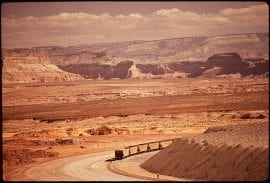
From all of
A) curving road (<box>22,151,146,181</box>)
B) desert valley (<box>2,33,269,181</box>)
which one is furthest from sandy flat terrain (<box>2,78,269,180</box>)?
curving road (<box>22,151,146,181</box>)

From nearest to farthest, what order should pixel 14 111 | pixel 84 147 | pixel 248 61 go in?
pixel 84 147 → pixel 14 111 → pixel 248 61

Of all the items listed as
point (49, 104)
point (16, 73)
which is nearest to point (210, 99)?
point (49, 104)

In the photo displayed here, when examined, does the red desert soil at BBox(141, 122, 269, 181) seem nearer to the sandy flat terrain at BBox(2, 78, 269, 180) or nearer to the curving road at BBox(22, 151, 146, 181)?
the sandy flat terrain at BBox(2, 78, 269, 180)

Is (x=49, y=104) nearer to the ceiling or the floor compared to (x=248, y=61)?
nearer to the floor

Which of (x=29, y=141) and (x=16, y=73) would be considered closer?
(x=29, y=141)

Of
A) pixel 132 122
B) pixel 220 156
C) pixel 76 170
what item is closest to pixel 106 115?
pixel 132 122

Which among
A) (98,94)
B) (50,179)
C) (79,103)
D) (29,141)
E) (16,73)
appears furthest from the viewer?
(16,73)

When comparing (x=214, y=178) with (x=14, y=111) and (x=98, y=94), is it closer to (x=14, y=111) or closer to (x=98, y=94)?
(x=14, y=111)
